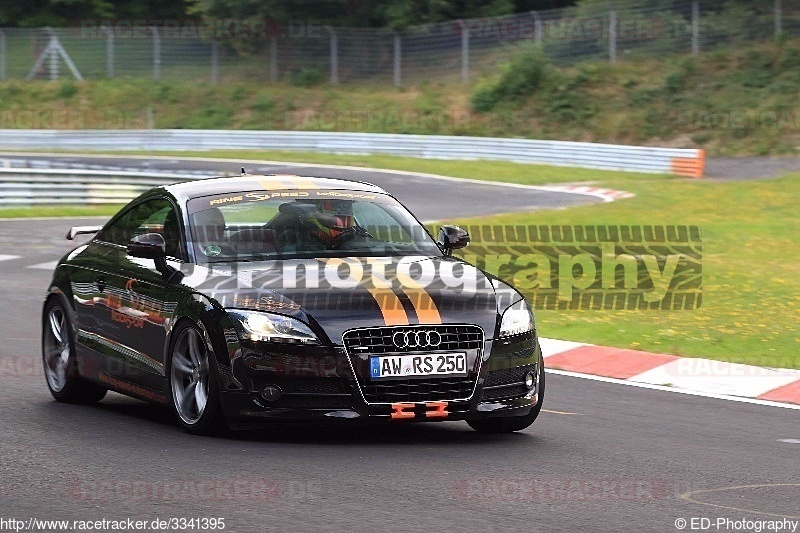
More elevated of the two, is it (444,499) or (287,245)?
(287,245)

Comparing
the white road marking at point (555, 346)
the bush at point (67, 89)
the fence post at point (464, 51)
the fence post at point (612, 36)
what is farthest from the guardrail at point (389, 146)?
the white road marking at point (555, 346)

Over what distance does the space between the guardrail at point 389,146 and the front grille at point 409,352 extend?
29456mm

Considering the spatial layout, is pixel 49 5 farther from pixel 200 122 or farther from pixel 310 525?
pixel 310 525

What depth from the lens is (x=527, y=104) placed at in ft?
163

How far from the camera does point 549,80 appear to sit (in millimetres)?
49781

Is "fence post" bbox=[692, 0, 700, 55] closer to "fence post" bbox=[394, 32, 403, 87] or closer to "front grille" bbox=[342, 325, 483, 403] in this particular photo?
"fence post" bbox=[394, 32, 403, 87]

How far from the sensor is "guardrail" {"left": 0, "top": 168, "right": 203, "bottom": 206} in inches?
1131

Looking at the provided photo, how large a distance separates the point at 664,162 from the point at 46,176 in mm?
16282

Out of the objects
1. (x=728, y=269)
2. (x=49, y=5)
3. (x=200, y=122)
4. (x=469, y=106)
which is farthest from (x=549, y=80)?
(x=728, y=269)

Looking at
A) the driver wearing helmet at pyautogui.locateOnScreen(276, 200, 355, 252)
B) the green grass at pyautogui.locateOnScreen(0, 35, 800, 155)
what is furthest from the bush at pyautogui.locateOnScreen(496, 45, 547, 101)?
the driver wearing helmet at pyautogui.locateOnScreen(276, 200, 355, 252)

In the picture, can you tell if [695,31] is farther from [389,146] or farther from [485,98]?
[389,146]

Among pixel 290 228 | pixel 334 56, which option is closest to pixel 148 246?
pixel 290 228

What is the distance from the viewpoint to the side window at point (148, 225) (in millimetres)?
8539

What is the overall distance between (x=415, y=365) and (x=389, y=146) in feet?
122
